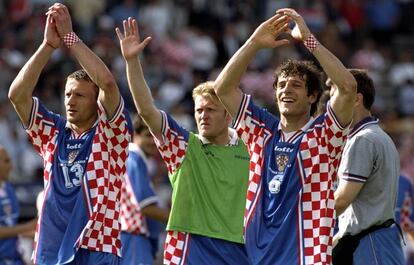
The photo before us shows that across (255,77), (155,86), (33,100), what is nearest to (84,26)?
(155,86)

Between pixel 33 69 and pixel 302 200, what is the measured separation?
2.30m

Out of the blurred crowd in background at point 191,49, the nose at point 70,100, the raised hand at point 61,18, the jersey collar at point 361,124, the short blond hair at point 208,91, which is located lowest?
the jersey collar at point 361,124

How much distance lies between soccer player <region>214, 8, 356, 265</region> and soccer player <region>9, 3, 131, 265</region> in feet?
2.99

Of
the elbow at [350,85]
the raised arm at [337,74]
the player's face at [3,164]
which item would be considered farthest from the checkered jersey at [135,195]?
the elbow at [350,85]

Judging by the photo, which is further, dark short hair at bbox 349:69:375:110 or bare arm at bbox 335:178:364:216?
dark short hair at bbox 349:69:375:110

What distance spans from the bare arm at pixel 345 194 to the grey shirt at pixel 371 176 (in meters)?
0.09

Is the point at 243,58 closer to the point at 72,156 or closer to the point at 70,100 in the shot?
the point at 70,100

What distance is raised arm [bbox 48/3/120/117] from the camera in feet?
30.2

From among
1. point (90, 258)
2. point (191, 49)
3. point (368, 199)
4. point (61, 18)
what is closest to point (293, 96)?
point (368, 199)

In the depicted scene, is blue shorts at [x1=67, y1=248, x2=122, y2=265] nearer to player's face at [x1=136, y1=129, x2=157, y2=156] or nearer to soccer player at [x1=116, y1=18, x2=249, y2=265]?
soccer player at [x1=116, y1=18, x2=249, y2=265]

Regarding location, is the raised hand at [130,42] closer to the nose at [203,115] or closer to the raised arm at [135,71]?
the raised arm at [135,71]

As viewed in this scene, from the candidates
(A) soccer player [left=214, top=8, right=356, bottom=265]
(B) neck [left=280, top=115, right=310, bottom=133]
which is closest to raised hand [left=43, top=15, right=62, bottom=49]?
(A) soccer player [left=214, top=8, right=356, bottom=265]

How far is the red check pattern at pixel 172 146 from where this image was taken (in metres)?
9.56

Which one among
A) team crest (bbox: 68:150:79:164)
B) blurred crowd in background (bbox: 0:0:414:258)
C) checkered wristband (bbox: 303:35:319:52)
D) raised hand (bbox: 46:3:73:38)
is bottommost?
team crest (bbox: 68:150:79:164)
